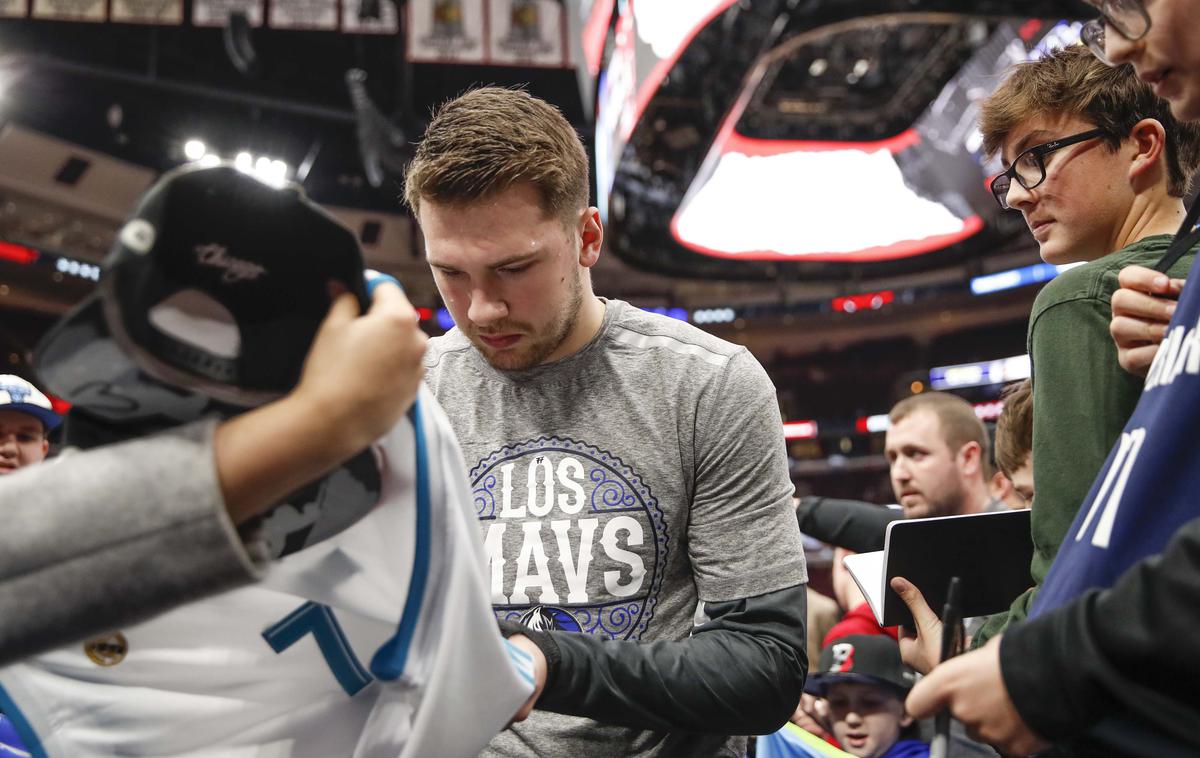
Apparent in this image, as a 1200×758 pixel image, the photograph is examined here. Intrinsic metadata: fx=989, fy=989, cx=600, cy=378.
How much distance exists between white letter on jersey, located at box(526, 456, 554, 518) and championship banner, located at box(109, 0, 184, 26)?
743cm

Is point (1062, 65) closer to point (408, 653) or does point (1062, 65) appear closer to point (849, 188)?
point (408, 653)

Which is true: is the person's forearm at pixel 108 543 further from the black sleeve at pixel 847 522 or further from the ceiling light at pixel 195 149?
the ceiling light at pixel 195 149

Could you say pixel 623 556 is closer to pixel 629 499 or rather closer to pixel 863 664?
pixel 629 499

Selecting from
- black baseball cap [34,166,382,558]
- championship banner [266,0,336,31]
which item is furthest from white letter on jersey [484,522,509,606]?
championship banner [266,0,336,31]

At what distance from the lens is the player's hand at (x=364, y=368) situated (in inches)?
32.6

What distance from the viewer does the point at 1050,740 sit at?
0.98 meters

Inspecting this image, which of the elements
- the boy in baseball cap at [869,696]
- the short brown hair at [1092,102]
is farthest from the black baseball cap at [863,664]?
the short brown hair at [1092,102]

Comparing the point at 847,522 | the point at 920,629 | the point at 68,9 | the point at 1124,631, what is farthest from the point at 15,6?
the point at 1124,631

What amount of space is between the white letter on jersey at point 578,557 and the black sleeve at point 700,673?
7.8 inches

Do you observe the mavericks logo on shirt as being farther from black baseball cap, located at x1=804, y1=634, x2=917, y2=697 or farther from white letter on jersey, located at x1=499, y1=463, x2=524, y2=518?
black baseball cap, located at x1=804, y1=634, x2=917, y2=697

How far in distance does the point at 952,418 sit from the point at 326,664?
3.10 metres

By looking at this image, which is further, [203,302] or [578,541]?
[578,541]

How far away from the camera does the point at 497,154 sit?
1.65 meters

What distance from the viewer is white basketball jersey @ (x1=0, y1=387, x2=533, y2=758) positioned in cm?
106
